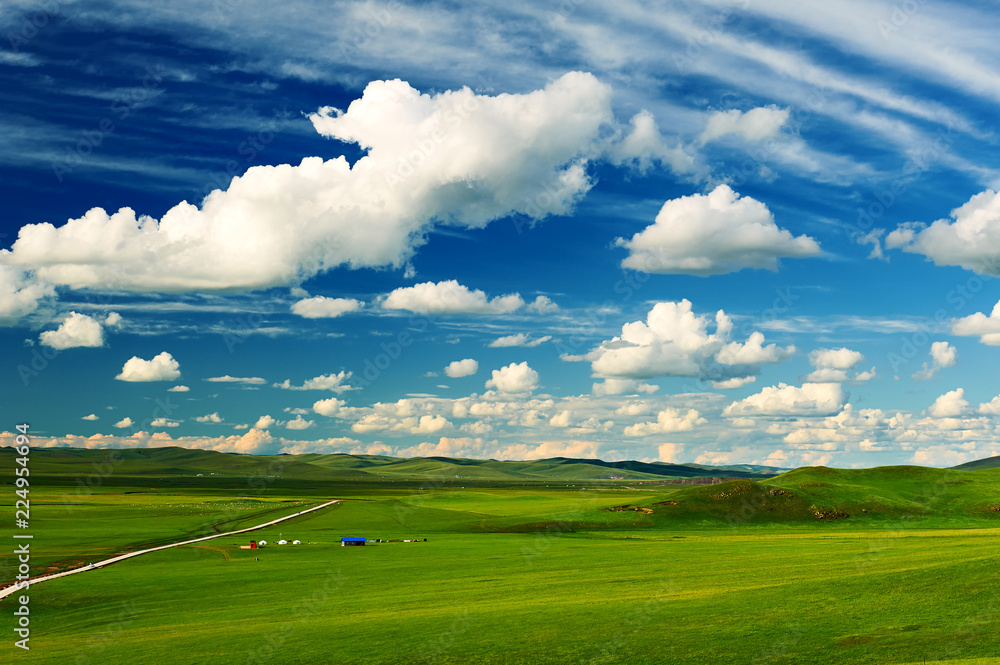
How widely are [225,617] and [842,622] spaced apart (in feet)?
130

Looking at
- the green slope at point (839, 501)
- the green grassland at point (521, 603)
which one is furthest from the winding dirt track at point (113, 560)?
the green slope at point (839, 501)

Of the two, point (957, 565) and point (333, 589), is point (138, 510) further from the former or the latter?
point (957, 565)

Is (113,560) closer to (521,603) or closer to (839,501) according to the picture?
(521,603)

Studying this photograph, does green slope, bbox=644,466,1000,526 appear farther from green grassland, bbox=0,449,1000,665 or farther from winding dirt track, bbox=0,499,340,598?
winding dirt track, bbox=0,499,340,598

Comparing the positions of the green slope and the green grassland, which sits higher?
the green grassland

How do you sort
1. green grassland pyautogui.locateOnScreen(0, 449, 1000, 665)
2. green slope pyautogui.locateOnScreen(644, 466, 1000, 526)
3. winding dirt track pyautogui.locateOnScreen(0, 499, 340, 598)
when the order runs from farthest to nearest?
1. green slope pyautogui.locateOnScreen(644, 466, 1000, 526)
2. winding dirt track pyautogui.locateOnScreen(0, 499, 340, 598)
3. green grassland pyautogui.locateOnScreen(0, 449, 1000, 665)

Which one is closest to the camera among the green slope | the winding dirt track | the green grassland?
the green grassland

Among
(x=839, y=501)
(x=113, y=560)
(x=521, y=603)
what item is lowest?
(x=839, y=501)

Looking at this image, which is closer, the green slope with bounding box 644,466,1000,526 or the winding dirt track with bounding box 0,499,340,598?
the winding dirt track with bounding box 0,499,340,598

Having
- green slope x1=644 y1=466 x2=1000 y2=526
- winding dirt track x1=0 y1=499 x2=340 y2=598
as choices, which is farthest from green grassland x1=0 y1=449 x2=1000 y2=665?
green slope x1=644 y1=466 x2=1000 y2=526

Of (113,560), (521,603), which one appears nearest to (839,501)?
(521,603)

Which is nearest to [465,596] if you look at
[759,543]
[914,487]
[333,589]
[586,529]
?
[333,589]

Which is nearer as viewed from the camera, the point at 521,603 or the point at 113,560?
the point at 521,603

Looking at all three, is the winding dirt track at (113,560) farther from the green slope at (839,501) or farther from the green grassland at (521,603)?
the green slope at (839,501)
